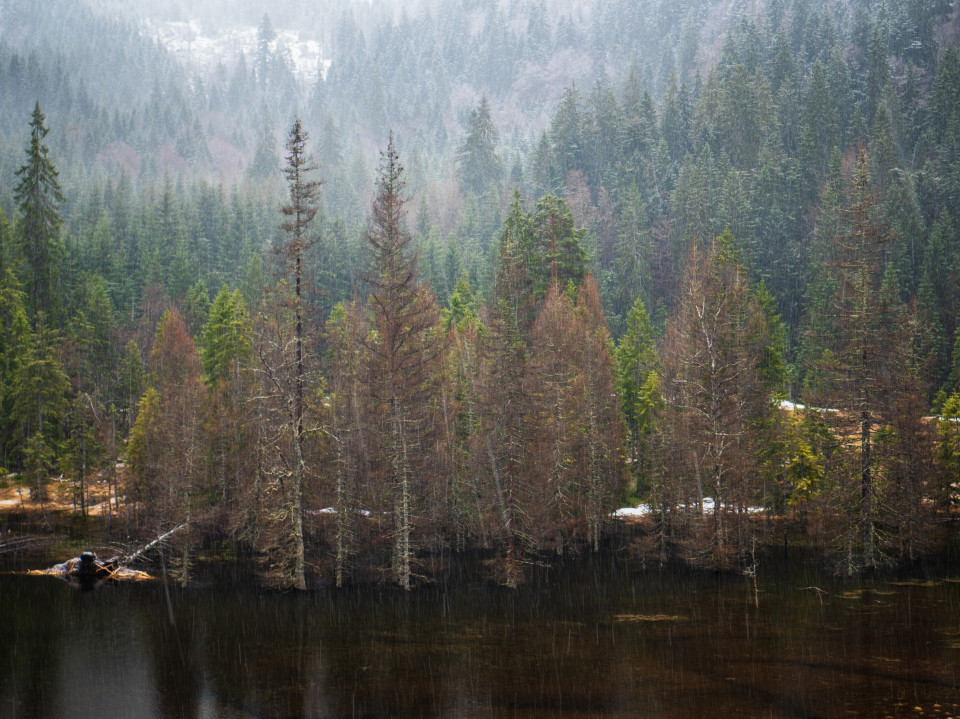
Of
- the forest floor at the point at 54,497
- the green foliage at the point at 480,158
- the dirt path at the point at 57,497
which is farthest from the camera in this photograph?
the green foliage at the point at 480,158

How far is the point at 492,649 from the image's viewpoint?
2586cm

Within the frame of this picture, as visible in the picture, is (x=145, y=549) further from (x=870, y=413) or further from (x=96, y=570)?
(x=870, y=413)

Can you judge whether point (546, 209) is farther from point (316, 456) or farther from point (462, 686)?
point (462, 686)

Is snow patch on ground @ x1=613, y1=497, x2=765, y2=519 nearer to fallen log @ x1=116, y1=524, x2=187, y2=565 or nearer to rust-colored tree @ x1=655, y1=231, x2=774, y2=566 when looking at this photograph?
rust-colored tree @ x1=655, y1=231, x2=774, y2=566

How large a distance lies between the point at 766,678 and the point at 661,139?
94.1 meters

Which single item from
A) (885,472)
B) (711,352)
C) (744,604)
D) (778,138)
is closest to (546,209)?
(711,352)

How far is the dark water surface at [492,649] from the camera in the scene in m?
20.5

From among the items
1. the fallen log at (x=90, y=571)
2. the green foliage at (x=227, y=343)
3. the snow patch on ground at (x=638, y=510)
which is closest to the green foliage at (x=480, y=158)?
the green foliage at (x=227, y=343)

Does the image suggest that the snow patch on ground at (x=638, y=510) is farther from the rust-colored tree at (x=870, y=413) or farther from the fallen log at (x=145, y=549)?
the fallen log at (x=145, y=549)

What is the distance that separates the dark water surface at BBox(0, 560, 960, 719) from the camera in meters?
20.5

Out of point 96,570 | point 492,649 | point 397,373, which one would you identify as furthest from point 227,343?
point 492,649

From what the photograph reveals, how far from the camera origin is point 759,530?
156 ft

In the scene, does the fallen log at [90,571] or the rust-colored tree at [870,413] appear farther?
the fallen log at [90,571]

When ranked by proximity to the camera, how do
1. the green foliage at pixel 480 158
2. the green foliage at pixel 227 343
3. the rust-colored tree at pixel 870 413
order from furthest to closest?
the green foliage at pixel 480 158 < the green foliage at pixel 227 343 < the rust-colored tree at pixel 870 413
